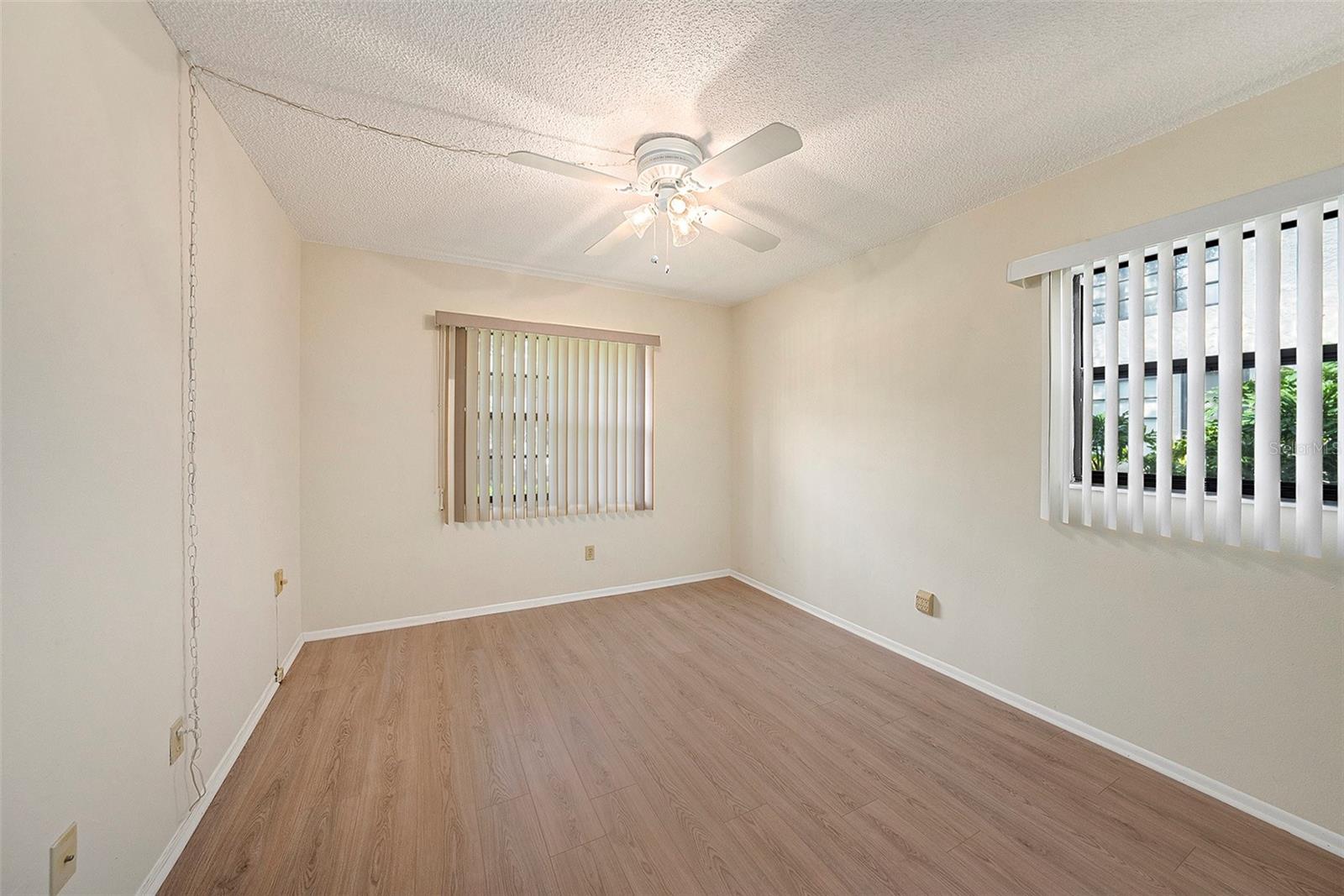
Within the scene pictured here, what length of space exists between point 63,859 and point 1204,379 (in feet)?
11.5

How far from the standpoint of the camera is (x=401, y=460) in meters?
3.33

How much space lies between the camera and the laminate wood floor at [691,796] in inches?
58.0

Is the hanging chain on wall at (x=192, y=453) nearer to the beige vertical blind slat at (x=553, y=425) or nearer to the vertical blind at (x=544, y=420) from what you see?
the vertical blind at (x=544, y=420)

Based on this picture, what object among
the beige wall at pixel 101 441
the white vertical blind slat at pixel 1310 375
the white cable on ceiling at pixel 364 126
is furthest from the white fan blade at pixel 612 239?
the white vertical blind slat at pixel 1310 375

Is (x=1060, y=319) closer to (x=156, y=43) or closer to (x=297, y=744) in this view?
(x=156, y=43)

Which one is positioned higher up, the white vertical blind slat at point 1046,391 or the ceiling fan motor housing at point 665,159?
the ceiling fan motor housing at point 665,159

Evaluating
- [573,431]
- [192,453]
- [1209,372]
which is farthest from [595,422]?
[1209,372]

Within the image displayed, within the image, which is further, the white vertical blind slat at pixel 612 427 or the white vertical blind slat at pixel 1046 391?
the white vertical blind slat at pixel 612 427

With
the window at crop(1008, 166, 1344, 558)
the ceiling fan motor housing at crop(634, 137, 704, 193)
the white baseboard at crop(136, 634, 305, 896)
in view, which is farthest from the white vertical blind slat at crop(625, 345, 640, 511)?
the window at crop(1008, 166, 1344, 558)

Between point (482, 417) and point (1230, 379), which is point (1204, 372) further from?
point (482, 417)

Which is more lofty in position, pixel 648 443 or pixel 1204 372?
pixel 1204 372

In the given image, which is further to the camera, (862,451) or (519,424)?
(519,424)

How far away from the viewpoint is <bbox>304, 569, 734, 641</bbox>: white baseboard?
3.17 metres

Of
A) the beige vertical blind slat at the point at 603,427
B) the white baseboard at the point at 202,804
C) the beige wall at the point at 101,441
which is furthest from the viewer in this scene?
the beige vertical blind slat at the point at 603,427
